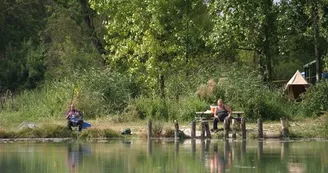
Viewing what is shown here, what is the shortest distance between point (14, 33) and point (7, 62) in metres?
5.23

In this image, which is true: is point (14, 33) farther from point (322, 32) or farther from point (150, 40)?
point (322, 32)

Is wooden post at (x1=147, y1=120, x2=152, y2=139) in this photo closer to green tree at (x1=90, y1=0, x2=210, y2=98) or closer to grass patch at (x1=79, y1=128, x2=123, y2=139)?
grass patch at (x1=79, y1=128, x2=123, y2=139)

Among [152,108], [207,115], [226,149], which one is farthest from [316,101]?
[226,149]

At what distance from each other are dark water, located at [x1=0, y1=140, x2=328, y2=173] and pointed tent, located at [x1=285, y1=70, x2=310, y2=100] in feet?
49.3

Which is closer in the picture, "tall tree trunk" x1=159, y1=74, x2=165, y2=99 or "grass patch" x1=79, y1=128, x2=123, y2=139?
"grass patch" x1=79, y1=128, x2=123, y2=139

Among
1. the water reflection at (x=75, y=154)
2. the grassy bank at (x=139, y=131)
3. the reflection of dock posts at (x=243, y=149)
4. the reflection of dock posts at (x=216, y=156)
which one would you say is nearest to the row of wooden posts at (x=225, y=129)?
the grassy bank at (x=139, y=131)

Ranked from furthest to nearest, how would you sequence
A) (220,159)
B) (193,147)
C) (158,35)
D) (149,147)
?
(158,35) < (149,147) < (193,147) < (220,159)

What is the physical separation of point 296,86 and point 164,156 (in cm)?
2387

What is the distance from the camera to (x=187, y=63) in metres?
52.0

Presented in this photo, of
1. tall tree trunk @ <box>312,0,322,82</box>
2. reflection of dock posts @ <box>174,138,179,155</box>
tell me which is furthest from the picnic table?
tall tree trunk @ <box>312,0,322,82</box>

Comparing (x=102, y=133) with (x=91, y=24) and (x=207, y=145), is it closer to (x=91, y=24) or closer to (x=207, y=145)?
(x=207, y=145)

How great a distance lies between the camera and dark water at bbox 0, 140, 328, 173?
27656mm

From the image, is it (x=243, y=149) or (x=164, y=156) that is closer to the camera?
(x=164, y=156)

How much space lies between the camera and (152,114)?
4603 centimetres
